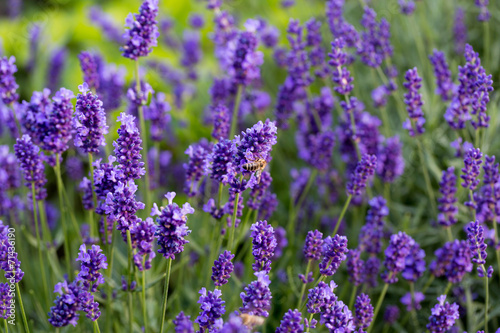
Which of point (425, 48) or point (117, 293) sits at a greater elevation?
point (425, 48)

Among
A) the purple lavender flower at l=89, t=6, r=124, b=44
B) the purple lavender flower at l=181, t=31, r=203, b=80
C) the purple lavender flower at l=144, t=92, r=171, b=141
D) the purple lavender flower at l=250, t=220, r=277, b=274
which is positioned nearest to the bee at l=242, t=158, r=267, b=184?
the purple lavender flower at l=250, t=220, r=277, b=274

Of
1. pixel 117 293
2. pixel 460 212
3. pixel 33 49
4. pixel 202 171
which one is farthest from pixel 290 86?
pixel 33 49

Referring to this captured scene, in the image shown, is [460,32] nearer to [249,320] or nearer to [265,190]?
[265,190]

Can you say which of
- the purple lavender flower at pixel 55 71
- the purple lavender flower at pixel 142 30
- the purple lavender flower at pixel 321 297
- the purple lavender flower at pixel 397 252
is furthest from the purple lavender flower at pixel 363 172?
the purple lavender flower at pixel 55 71

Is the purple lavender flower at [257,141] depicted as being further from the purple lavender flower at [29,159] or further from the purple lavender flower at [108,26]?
the purple lavender flower at [108,26]

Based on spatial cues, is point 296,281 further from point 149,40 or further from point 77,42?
point 77,42

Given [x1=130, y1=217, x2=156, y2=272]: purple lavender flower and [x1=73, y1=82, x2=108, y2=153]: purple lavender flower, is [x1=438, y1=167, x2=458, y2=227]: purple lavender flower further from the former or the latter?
[x1=73, y1=82, x2=108, y2=153]: purple lavender flower
